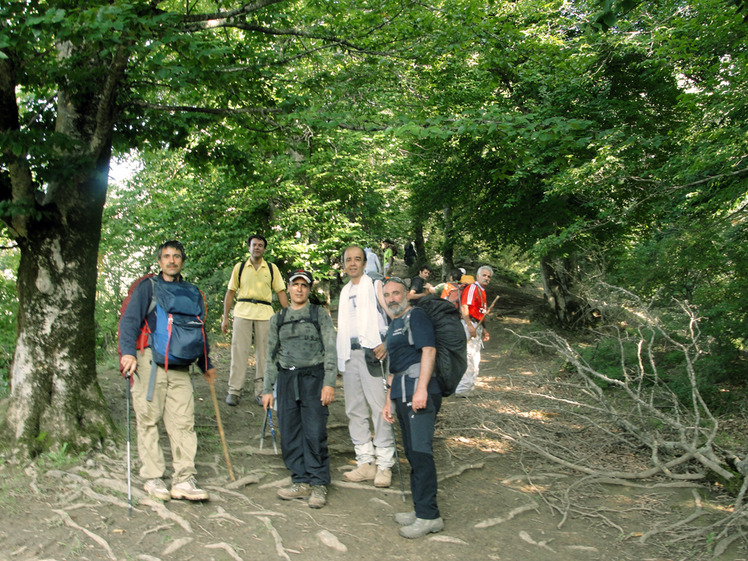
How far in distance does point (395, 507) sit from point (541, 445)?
7.73 feet

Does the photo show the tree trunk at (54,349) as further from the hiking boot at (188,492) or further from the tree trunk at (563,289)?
the tree trunk at (563,289)

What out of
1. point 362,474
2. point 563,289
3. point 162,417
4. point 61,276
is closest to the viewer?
point 162,417

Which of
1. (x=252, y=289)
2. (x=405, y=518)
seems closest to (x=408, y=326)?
(x=405, y=518)

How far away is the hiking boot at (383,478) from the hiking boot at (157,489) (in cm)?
186

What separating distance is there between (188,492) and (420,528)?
1.86 meters

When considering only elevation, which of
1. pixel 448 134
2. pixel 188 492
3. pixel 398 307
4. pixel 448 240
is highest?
pixel 448 240

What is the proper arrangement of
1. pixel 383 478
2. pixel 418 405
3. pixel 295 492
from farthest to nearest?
pixel 383 478, pixel 295 492, pixel 418 405

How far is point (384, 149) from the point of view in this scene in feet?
55.1

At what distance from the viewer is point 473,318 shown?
9.00 meters

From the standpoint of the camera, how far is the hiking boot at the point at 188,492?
187 inches

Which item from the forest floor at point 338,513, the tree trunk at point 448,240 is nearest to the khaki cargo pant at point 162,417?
the forest floor at point 338,513

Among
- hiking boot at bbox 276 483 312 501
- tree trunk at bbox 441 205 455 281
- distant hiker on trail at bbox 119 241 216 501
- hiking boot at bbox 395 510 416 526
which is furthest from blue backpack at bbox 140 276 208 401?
tree trunk at bbox 441 205 455 281

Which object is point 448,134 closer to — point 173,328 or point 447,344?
point 447,344

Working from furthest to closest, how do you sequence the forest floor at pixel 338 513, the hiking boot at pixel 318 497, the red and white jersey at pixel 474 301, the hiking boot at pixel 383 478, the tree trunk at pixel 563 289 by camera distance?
the tree trunk at pixel 563 289 → the red and white jersey at pixel 474 301 → the hiking boot at pixel 383 478 → the hiking boot at pixel 318 497 → the forest floor at pixel 338 513
